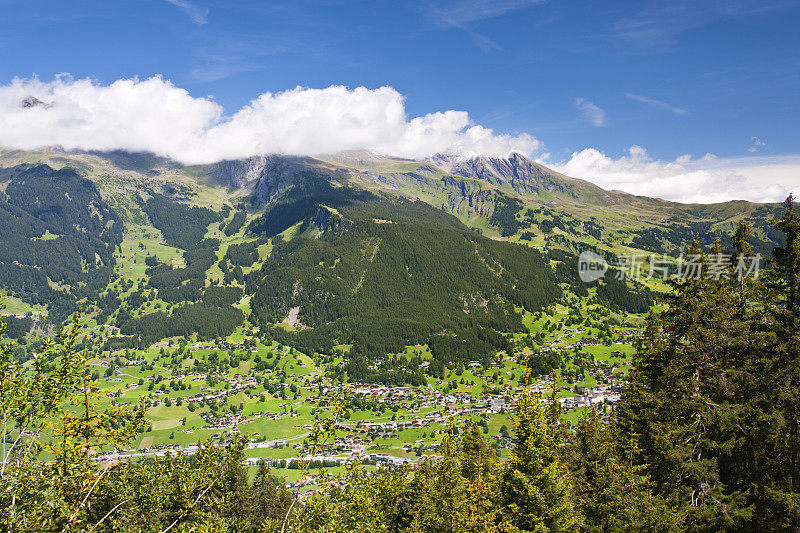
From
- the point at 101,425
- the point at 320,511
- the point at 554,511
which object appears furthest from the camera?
the point at 554,511

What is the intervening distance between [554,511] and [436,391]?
154 meters

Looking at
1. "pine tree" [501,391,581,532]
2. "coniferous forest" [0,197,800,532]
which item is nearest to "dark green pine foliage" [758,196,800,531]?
"coniferous forest" [0,197,800,532]

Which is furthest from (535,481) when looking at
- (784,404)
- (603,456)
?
(784,404)

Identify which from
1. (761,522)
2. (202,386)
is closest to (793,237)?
(761,522)

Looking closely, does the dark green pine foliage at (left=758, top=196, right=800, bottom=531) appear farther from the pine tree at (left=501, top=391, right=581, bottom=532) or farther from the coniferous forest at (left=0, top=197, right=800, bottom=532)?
the pine tree at (left=501, top=391, right=581, bottom=532)

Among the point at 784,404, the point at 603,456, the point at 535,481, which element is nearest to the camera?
the point at 535,481

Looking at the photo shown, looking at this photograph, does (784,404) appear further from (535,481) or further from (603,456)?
(535,481)

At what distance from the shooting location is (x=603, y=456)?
1204 inches

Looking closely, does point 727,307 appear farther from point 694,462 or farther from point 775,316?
point 694,462

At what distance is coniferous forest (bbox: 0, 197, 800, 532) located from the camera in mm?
12273

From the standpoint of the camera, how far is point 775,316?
83.1 feet

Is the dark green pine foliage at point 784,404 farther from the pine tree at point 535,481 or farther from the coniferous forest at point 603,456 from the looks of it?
the pine tree at point 535,481

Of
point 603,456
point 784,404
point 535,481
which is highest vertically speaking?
point 784,404

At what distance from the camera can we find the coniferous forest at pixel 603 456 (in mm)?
12273
